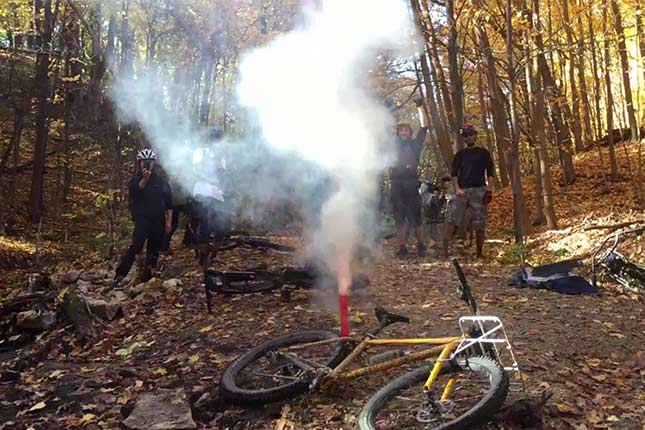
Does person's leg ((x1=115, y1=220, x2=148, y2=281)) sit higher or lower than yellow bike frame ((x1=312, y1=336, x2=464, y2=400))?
higher

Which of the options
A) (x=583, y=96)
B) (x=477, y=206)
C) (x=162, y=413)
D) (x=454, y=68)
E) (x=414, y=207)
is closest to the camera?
(x=162, y=413)

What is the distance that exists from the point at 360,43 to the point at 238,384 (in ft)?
10.8

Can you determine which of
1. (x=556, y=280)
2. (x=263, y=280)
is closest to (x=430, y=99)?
(x=556, y=280)

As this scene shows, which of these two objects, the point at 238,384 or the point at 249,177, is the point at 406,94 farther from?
the point at 238,384

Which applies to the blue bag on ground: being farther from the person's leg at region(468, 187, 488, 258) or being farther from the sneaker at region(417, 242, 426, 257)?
the sneaker at region(417, 242, 426, 257)

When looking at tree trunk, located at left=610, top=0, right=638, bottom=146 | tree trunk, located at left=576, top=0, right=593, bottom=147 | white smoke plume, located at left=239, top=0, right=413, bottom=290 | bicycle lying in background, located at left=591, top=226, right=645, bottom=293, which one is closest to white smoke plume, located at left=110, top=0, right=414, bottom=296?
white smoke plume, located at left=239, top=0, right=413, bottom=290

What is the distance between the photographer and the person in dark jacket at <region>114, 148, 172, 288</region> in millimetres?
7730

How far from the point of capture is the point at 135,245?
7828 millimetres

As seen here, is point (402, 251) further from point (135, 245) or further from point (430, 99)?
point (430, 99)

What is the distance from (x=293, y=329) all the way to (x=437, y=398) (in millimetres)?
2185

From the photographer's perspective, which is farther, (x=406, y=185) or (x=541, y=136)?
(x=541, y=136)

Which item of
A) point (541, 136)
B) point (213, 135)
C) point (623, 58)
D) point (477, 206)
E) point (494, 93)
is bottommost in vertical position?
point (477, 206)

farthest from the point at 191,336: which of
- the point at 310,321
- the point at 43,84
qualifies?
the point at 43,84

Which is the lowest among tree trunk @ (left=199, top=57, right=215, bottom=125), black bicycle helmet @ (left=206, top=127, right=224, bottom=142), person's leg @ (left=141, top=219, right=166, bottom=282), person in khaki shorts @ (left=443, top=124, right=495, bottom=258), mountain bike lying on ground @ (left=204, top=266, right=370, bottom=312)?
mountain bike lying on ground @ (left=204, top=266, right=370, bottom=312)
